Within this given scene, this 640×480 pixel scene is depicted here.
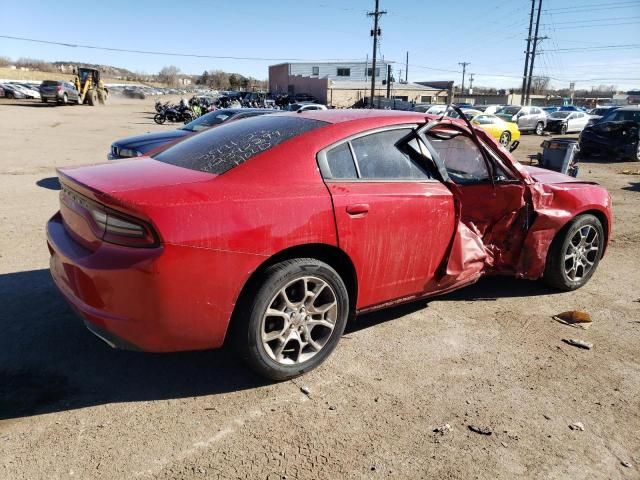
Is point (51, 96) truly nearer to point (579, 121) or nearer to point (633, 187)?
point (579, 121)

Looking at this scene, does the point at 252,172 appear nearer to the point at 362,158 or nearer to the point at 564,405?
the point at 362,158

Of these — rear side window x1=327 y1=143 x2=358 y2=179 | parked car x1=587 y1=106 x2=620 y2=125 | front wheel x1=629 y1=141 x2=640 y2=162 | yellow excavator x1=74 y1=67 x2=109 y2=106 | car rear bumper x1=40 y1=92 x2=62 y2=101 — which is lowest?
front wheel x1=629 y1=141 x2=640 y2=162

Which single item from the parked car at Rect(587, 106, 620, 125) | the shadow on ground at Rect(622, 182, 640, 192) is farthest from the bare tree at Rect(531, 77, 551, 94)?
the shadow on ground at Rect(622, 182, 640, 192)

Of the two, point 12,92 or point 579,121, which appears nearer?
point 579,121

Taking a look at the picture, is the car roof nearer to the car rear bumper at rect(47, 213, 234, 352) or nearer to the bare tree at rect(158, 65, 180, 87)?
the car rear bumper at rect(47, 213, 234, 352)

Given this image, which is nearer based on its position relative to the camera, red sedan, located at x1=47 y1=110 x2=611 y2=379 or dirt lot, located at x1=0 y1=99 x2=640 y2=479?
dirt lot, located at x1=0 y1=99 x2=640 y2=479

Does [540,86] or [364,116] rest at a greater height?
[540,86]

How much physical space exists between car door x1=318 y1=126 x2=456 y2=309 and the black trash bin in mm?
5628

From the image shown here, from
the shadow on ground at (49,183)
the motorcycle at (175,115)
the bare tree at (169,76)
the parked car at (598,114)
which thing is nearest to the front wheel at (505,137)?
the parked car at (598,114)

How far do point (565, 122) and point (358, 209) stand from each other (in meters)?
28.9

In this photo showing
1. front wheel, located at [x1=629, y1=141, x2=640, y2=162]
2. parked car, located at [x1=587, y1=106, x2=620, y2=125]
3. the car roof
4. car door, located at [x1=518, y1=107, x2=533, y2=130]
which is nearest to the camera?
the car roof

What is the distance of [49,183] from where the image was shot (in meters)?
8.87

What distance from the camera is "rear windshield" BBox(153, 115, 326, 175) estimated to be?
3.00 m

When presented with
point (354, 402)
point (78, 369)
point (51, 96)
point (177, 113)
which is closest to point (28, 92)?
point (51, 96)
